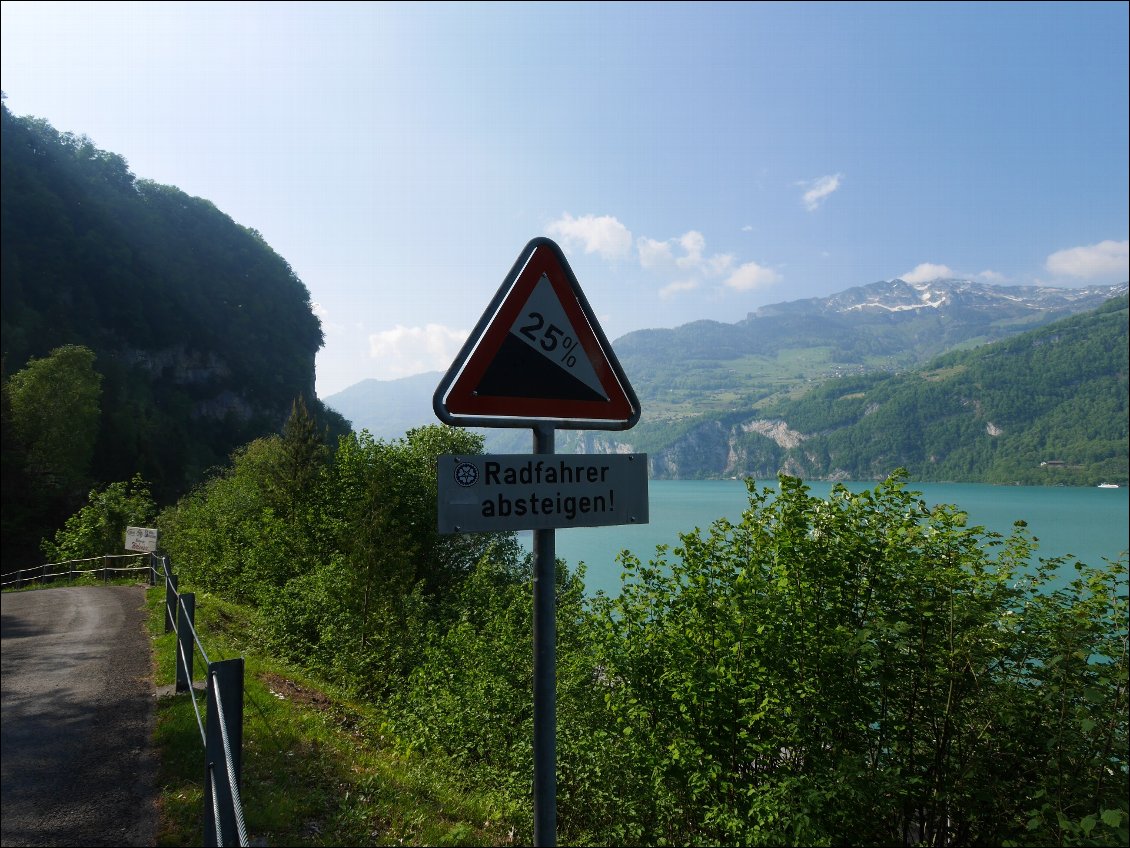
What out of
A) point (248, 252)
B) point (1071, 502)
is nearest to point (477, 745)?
point (248, 252)

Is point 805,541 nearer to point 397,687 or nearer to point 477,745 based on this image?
point 477,745

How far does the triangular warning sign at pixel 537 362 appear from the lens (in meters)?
2.13

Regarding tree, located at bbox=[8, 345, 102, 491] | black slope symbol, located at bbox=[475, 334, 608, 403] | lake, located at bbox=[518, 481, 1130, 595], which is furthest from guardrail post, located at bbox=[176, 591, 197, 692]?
lake, located at bbox=[518, 481, 1130, 595]

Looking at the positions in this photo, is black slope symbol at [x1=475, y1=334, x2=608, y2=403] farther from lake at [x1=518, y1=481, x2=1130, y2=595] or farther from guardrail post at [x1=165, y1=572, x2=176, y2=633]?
lake at [x1=518, y1=481, x2=1130, y2=595]

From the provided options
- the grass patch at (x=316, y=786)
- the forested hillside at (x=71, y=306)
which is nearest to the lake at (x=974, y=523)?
the forested hillside at (x=71, y=306)

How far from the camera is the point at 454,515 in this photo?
1952 mm

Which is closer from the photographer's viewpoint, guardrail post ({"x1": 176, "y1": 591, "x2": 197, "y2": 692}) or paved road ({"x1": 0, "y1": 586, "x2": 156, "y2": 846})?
paved road ({"x1": 0, "y1": 586, "x2": 156, "y2": 846})

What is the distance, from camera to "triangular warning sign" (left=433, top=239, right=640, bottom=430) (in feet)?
7.00

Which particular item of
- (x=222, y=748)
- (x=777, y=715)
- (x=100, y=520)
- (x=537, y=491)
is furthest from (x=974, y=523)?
(x=222, y=748)

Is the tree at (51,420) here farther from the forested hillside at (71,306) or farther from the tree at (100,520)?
the tree at (100,520)

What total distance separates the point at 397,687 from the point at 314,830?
10.4 meters

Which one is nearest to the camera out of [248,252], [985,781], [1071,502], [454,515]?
[454,515]

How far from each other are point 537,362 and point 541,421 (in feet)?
0.82

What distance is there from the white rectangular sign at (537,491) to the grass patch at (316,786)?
3151 mm
